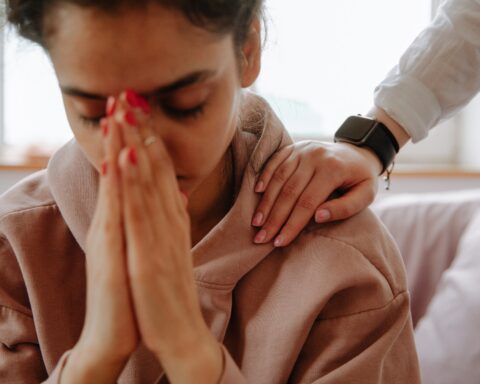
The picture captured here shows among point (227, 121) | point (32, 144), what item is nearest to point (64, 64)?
point (227, 121)

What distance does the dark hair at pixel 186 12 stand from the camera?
75 centimetres

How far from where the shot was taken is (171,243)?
77cm

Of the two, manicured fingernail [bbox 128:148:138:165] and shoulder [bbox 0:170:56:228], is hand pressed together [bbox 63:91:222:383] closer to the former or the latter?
manicured fingernail [bbox 128:148:138:165]

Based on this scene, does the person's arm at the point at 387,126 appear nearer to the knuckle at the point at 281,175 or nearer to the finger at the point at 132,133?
the knuckle at the point at 281,175

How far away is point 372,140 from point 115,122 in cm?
61

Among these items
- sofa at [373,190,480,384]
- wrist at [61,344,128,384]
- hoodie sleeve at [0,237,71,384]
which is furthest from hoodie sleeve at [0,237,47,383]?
sofa at [373,190,480,384]

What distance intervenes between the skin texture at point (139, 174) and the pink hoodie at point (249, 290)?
0.21 metres

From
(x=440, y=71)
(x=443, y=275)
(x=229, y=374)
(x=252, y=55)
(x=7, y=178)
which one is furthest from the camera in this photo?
(x=7, y=178)

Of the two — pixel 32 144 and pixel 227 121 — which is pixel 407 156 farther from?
pixel 227 121

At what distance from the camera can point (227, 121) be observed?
2.91 ft

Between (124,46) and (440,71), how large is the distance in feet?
2.63

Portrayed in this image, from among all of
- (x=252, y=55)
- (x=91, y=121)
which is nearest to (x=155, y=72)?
(x=91, y=121)

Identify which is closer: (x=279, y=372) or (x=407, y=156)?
(x=279, y=372)

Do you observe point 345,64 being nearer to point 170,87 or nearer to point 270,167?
point 270,167
